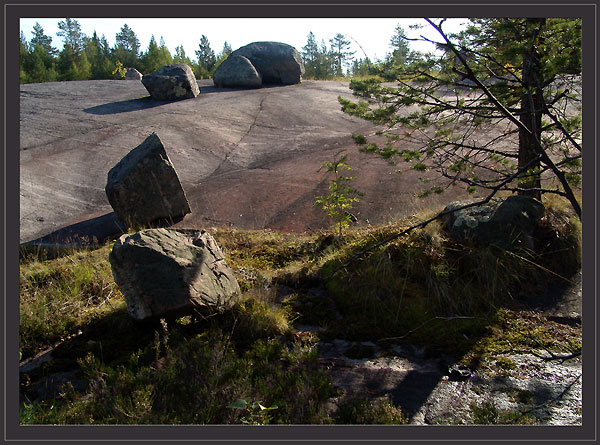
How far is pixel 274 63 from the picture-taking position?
18.7 meters

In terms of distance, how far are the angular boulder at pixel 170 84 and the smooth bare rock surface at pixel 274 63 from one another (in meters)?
3.55

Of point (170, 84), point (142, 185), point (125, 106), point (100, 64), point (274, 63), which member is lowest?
point (142, 185)

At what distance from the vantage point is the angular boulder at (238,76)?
17.7 metres

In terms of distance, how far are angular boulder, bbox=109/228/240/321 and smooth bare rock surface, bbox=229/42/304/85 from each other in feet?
49.3

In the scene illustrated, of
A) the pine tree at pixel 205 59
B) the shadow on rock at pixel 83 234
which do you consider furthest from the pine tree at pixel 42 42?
the shadow on rock at pixel 83 234

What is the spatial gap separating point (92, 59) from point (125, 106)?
19487 millimetres

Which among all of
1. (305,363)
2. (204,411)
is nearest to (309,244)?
(305,363)

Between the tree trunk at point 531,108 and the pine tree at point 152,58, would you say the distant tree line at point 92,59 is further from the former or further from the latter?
the tree trunk at point 531,108

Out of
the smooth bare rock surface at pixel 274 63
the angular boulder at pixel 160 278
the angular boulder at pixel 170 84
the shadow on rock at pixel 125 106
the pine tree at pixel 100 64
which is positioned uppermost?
the pine tree at pixel 100 64

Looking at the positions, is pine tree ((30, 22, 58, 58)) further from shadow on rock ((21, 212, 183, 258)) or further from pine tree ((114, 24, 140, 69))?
shadow on rock ((21, 212, 183, 258))

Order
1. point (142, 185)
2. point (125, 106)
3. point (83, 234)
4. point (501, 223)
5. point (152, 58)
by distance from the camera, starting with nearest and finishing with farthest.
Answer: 1. point (501, 223)
2. point (142, 185)
3. point (83, 234)
4. point (125, 106)
5. point (152, 58)

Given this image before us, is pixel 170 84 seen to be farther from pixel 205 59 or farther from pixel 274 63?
pixel 205 59

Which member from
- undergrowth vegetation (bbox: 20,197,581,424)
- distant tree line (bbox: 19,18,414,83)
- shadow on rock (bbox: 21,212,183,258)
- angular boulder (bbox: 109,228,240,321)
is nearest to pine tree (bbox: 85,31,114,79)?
distant tree line (bbox: 19,18,414,83)

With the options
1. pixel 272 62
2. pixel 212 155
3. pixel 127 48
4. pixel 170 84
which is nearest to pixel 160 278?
pixel 212 155
